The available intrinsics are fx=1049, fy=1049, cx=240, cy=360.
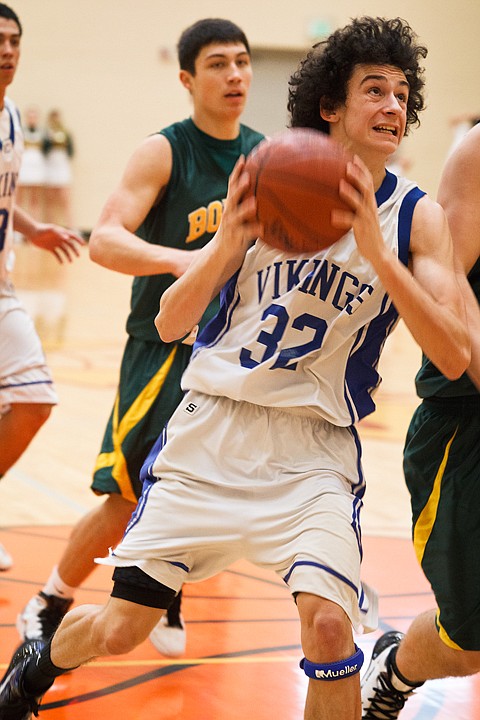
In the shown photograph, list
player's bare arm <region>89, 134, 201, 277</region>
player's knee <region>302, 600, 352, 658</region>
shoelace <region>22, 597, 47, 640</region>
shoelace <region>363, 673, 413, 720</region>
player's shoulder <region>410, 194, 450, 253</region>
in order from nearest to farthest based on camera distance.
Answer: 1. player's knee <region>302, 600, 352, 658</region>
2. player's shoulder <region>410, 194, 450, 253</region>
3. shoelace <region>363, 673, 413, 720</region>
4. player's bare arm <region>89, 134, 201, 277</region>
5. shoelace <region>22, 597, 47, 640</region>

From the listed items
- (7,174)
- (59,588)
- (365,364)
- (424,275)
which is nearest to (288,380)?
(365,364)

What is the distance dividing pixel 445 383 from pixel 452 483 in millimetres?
271

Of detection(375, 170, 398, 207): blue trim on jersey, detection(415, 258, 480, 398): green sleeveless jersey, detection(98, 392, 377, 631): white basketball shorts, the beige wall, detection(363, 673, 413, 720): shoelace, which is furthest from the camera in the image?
the beige wall

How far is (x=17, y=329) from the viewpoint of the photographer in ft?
14.8

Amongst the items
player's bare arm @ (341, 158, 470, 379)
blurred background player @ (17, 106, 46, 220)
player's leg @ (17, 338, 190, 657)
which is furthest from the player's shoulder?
blurred background player @ (17, 106, 46, 220)

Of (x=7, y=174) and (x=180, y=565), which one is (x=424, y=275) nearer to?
(x=180, y=565)

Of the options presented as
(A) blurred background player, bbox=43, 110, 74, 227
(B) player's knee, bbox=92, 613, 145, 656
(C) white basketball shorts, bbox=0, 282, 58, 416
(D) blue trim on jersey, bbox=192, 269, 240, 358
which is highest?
(D) blue trim on jersey, bbox=192, 269, 240, 358

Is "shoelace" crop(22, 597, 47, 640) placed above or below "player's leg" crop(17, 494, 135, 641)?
below

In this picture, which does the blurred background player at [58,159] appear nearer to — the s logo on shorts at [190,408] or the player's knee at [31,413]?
the player's knee at [31,413]

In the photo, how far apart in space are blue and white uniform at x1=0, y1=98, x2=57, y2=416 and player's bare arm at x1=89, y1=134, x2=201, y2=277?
1.03 metres

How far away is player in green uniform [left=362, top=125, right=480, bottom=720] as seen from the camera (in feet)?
8.84

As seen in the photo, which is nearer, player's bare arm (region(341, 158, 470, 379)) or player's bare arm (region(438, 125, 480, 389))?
player's bare arm (region(341, 158, 470, 379))

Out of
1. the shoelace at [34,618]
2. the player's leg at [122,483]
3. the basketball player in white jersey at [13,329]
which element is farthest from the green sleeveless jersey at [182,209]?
the shoelace at [34,618]

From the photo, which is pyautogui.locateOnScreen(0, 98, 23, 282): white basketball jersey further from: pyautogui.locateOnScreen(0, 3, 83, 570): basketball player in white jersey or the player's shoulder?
the player's shoulder
